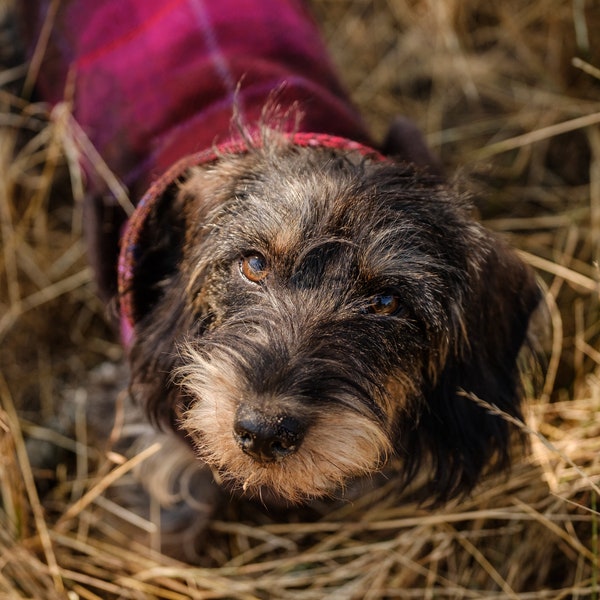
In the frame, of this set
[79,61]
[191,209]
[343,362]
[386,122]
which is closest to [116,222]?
[191,209]

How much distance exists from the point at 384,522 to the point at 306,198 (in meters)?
1.38

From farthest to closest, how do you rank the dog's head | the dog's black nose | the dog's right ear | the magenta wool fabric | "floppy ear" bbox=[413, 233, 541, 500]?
the magenta wool fabric
the dog's right ear
"floppy ear" bbox=[413, 233, 541, 500]
the dog's head
the dog's black nose

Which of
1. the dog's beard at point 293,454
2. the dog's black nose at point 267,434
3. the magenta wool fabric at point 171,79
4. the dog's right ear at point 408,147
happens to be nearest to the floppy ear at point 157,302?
the magenta wool fabric at point 171,79

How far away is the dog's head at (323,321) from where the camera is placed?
1936 millimetres

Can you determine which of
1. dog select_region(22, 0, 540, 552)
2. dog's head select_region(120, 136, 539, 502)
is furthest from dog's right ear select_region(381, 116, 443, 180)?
dog's head select_region(120, 136, 539, 502)

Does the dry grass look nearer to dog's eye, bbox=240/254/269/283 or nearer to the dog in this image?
the dog

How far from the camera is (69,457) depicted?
11.2 ft

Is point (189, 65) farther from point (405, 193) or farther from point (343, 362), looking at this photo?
point (343, 362)

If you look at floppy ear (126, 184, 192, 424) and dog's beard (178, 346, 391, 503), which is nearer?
dog's beard (178, 346, 391, 503)

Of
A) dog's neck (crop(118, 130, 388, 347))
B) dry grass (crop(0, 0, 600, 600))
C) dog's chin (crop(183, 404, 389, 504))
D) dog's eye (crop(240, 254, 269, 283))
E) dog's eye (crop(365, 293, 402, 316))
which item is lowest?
dry grass (crop(0, 0, 600, 600))

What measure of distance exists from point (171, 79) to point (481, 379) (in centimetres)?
144

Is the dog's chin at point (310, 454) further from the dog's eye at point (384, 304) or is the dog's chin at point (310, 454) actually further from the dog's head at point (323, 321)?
the dog's eye at point (384, 304)

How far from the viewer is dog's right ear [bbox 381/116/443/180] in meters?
2.52

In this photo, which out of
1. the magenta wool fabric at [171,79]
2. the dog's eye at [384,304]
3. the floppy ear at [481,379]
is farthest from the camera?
the magenta wool fabric at [171,79]
